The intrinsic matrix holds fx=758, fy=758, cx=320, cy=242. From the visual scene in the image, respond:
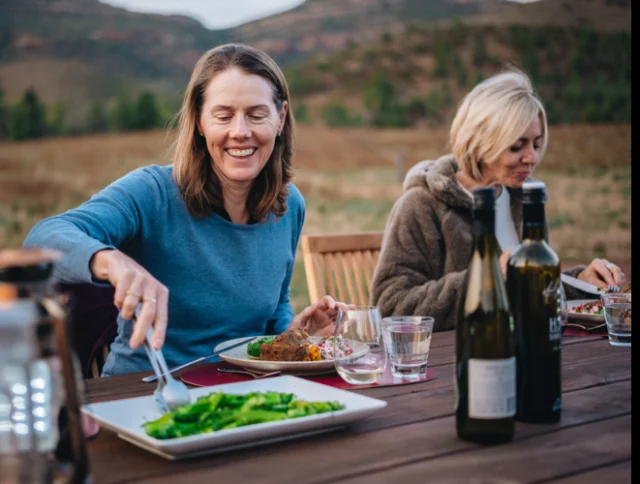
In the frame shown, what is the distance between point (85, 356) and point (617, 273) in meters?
1.47

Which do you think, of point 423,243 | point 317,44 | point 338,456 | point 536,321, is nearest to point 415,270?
point 423,243

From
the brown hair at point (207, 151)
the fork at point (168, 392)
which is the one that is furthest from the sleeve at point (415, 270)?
the fork at point (168, 392)

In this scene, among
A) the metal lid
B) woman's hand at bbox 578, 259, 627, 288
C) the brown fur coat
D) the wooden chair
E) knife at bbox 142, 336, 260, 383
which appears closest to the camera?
the metal lid

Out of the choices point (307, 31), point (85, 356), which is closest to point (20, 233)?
point (307, 31)

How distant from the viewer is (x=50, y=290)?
24.6 inches

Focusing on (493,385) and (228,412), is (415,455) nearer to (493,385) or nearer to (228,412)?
(493,385)

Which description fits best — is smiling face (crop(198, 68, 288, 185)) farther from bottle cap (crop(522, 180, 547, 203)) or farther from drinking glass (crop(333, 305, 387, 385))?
bottle cap (crop(522, 180, 547, 203))

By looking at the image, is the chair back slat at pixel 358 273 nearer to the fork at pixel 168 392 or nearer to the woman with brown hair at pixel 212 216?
the woman with brown hair at pixel 212 216

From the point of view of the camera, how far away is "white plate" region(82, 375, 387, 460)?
0.91 metres

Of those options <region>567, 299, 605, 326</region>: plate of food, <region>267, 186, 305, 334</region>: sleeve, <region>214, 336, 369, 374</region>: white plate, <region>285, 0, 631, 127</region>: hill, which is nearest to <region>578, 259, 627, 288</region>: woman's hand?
<region>567, 299, 605, 326</region>: plate of food

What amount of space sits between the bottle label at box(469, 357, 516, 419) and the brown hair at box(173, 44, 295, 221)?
1.08 metres

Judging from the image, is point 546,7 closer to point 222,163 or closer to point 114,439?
point 222,163

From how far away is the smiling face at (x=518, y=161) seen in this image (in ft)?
8.08

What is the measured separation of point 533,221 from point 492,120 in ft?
5.04
